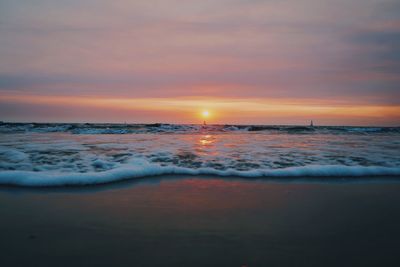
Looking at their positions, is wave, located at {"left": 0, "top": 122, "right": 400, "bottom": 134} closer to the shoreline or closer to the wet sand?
the shoreline

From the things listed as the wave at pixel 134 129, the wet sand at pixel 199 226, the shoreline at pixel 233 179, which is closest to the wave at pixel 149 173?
the shoreline at pixel 233 179

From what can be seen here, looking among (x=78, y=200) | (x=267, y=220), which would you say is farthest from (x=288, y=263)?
(x=78, y=200)

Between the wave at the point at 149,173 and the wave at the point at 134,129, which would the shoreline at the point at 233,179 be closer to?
the wave at the point at 149,173

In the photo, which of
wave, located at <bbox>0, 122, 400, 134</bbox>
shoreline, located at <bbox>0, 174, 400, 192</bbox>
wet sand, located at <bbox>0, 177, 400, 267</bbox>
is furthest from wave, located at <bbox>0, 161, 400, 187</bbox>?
wave, located at <bbox>0, 122, 400, 134</bbox>

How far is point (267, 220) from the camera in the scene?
141 inches

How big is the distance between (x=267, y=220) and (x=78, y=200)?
2357mm

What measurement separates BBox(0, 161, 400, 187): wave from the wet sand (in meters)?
0.35

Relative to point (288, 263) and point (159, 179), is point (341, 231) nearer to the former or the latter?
point (288, 263)

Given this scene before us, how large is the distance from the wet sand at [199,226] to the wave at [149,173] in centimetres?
35

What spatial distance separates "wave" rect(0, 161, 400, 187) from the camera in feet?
16.8

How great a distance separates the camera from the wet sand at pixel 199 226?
2691mm

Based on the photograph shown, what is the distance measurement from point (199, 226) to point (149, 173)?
2.77 m

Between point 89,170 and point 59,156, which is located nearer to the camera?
point 89,170

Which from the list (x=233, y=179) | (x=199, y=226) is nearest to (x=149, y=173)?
(x=233, y=179)
